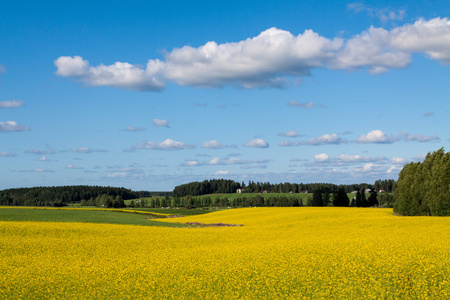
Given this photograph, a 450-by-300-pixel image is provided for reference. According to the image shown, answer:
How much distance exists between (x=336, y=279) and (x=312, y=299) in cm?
268

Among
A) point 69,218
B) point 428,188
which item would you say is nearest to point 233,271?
point 69,218

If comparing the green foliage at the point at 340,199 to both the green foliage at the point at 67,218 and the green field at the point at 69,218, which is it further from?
the green foliage at the point at 67,218

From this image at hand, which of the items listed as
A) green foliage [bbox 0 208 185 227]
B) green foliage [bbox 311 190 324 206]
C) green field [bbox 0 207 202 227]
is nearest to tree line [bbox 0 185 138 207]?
green foliage [bbox 311 190 324 206]

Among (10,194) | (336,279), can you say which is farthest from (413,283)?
(10,194)

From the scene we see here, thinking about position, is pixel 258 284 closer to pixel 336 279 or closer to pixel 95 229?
Answer: pixel 336 279

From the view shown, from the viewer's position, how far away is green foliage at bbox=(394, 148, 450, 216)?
175 ft

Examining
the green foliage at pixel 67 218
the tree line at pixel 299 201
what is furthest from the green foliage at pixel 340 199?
the green foliage at pixel 67 218

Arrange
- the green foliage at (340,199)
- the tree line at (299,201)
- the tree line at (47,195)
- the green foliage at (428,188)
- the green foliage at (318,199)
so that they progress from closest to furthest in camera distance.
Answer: the green foliage at (428,188) → the green foliage at (340,199) → the tree line at (299,201) → the green foliage at (318,199) → the tree line at (47,195)

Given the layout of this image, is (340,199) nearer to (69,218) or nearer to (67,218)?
(69,218)

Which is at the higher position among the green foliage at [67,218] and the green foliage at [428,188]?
the green foliage at [428,188]

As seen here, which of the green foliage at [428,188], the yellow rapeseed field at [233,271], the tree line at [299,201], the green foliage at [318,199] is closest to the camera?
the yellow rapeseed field at [233,271]

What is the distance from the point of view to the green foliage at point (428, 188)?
53.2 metres

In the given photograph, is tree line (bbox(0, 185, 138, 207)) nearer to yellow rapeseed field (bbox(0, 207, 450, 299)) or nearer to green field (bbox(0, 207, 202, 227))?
green field (bbox(0, 207, 202, 227))

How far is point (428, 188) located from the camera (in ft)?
183
